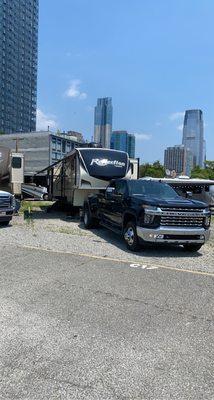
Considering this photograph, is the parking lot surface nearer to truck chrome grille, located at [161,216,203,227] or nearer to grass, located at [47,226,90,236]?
truck chrome grille, located at [161,216,203,227]

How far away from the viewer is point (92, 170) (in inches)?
626

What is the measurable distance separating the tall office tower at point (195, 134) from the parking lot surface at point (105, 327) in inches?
4776

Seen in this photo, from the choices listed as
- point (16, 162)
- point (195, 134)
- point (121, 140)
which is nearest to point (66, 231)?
point (16, 162)

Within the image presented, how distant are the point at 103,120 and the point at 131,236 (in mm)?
74864

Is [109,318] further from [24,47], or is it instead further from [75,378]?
[24,47]

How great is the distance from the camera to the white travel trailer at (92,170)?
1584cm

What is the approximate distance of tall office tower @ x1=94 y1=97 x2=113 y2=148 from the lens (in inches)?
3098

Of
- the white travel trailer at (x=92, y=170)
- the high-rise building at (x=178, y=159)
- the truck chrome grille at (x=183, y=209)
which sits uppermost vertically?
the high-rise building at (x=178, y=159)

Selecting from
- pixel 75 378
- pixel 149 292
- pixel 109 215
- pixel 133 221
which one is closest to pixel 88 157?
pixel 109 215


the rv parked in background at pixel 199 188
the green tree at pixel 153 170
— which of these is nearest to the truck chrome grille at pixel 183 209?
the rv parked in background at pixel 199 188

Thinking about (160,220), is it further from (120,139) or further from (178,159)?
(178,159)

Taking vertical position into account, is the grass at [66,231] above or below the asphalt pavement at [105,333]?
below

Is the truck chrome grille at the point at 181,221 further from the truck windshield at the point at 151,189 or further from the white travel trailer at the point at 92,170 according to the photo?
the white travel trailer at the point at 92,170

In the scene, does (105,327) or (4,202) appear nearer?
(105,327)
